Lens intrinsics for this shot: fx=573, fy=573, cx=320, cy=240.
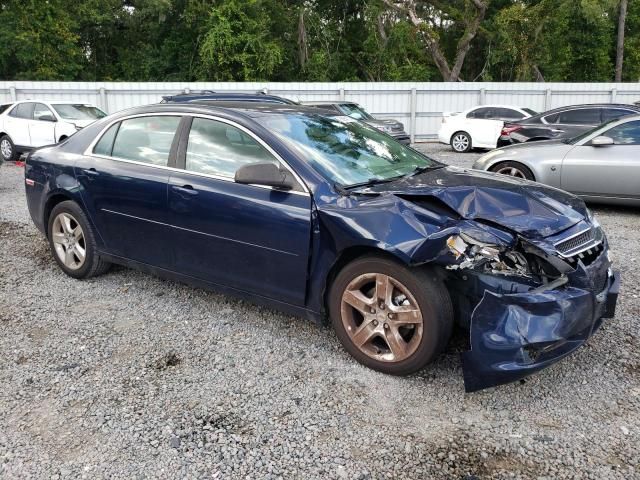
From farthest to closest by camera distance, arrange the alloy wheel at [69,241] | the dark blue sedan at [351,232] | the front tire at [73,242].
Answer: the alloy wheel at [69,241]
the front tire at [73,242]
the dark blue sedan at [351,232]

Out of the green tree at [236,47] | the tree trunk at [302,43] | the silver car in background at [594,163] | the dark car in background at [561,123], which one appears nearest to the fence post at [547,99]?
the dark car in background at [561,123]

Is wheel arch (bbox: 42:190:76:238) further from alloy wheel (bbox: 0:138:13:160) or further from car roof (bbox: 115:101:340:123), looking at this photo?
alloy wheel (bbox: 0:138:13:160)

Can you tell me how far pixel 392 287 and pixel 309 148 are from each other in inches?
45.9

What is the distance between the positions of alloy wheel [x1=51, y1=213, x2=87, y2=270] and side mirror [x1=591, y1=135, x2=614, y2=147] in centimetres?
647

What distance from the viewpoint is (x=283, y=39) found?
30.9m

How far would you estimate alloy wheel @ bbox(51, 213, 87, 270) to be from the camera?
502 centimetres

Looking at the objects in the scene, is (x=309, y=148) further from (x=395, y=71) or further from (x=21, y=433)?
(x=395, y=71)

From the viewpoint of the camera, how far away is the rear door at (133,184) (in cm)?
429

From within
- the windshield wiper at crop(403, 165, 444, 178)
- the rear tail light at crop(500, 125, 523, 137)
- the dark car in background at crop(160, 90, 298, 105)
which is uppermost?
the dark car in background at crop(160, 90, 298, 105)

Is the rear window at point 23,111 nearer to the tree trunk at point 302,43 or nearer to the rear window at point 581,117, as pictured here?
the rear window at point 581,117

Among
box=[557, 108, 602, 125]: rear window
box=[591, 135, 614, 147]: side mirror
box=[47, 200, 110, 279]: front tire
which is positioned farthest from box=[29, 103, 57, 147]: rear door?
box=[557, 108, 602, 125]: rear window

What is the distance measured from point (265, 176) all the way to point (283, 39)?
2925cm

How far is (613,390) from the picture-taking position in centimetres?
329

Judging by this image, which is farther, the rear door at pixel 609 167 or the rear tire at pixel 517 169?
the rear tire at pixel 517 169
